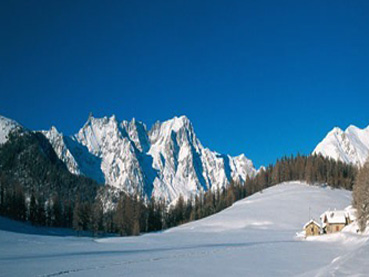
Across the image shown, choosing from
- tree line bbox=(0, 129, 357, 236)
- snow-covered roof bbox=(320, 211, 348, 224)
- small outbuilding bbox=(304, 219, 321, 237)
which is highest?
tree line bbox=(0, 129, 357, 236)

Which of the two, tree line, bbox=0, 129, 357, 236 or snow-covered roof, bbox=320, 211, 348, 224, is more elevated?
tree line, bbox=0, 129, 357, 236

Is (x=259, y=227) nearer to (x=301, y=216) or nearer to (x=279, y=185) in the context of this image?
(x=301, y=216)

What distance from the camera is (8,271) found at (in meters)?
24.5

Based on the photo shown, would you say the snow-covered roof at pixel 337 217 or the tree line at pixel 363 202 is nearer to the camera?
the tree line at pixel 363 202

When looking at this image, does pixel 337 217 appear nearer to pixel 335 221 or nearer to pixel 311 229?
pixel 335 221

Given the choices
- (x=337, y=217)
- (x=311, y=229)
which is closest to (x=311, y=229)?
(x=311, y=229)

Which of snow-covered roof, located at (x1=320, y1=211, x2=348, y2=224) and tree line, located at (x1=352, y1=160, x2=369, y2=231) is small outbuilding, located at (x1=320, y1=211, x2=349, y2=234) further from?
tree line, located at (x1=352, y1=160, x2=369, y2=231)

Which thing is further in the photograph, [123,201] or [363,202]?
[123,201]

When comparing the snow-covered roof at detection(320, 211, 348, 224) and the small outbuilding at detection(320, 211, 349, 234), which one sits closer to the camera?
the small outbuilding at detection(320, 211, 349, 234)

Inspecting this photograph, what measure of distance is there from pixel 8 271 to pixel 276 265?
1868cm

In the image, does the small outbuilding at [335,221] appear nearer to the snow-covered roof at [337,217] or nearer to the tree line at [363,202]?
the snow-covered roof at [337,217]

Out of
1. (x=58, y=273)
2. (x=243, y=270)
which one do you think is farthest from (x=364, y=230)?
(x=58, y=273)

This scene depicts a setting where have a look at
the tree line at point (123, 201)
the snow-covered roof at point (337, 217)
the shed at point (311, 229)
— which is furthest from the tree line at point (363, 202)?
the tree line at point (123, 201)

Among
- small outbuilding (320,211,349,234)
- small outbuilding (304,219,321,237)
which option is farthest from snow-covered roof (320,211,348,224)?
small outbuilding (304,219,321,237)
